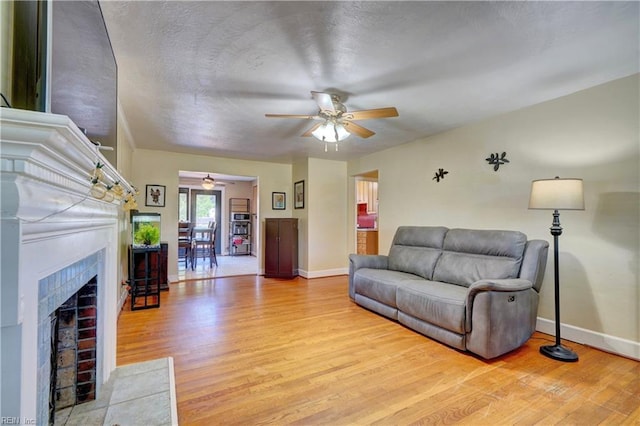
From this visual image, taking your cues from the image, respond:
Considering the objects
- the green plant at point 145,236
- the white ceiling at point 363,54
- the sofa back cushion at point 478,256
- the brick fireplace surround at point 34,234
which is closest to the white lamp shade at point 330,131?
the white ceiling at point 363,54

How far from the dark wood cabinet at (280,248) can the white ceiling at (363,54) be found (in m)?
2.58

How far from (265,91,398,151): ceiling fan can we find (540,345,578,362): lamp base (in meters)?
2.36

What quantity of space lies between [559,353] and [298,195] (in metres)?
4.50

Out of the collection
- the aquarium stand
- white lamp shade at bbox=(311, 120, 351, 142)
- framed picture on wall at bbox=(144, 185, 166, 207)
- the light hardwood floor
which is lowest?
the light hardwood floor

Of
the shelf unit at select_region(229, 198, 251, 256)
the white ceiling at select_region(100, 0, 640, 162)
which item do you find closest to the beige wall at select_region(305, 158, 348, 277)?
the white ceiling at select_region(100, 0, 640, 162)

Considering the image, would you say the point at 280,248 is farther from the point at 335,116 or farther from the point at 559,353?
the point at 559,353

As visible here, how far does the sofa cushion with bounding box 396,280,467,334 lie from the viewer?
235cm

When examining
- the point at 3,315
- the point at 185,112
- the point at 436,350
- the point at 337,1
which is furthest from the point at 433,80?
the point at 3,315

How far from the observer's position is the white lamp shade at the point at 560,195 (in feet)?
7.20

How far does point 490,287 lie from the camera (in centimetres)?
217

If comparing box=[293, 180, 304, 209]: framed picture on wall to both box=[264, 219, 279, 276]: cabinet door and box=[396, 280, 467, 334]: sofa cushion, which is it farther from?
box=[396, 280, 467, 334]: sofa cushion

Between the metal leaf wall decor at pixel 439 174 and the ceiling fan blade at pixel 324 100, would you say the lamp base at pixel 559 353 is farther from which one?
the ceiling fan blade at pixel 324 100

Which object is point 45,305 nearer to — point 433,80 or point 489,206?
point 433,80

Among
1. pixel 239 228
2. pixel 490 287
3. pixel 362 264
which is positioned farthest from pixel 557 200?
pixel 239 228
